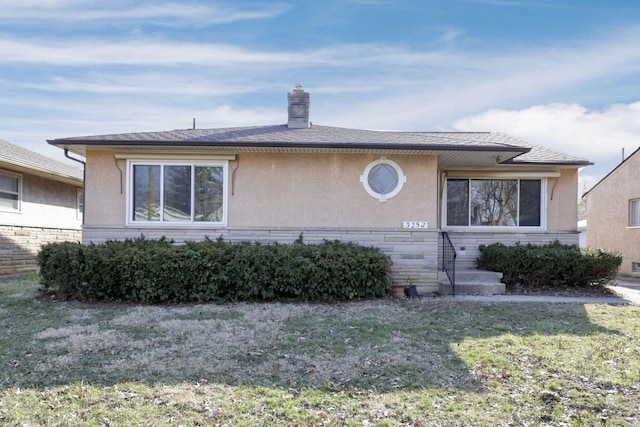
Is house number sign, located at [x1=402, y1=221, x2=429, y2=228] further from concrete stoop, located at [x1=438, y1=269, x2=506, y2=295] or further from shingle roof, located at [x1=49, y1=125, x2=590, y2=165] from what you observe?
shingle roof, located at [x1=49, y1=125, x2=590, y2=165]

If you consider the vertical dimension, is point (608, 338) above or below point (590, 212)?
below

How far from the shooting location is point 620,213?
16.7 m

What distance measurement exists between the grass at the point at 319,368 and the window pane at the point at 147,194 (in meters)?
2.54

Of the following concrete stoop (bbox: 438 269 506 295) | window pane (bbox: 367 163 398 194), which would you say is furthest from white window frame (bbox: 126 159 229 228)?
concrete stoop (bbox: 438 269 506 295)

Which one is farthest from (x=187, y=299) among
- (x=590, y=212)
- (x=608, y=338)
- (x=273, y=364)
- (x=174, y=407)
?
(x=590, y=212)

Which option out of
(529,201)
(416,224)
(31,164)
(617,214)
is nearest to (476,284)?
(416,224)

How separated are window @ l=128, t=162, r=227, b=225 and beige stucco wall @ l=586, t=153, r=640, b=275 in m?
15.2

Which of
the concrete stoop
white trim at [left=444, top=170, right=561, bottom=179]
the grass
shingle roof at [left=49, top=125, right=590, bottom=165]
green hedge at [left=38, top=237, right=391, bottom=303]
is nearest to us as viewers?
the grass

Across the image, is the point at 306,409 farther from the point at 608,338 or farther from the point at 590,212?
the point at 590,212

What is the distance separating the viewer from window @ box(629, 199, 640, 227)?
52.0ft

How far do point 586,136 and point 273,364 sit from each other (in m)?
25.5

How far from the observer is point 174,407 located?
135 inches

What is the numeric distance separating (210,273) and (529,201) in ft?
25.8

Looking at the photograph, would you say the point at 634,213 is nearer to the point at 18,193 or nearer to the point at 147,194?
the point at 147,194
